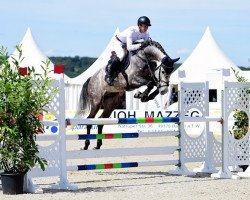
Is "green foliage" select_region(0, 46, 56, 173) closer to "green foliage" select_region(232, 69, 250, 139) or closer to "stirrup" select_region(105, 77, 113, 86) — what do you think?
"stirrup" select_region(105, 77, 113, 86)

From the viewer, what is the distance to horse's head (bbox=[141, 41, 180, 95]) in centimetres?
891

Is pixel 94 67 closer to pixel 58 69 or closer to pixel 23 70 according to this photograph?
pixel 58 69

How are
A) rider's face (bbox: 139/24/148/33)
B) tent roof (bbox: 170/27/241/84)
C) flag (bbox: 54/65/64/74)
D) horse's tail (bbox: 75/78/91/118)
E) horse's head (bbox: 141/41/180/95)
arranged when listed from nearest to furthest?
flag (bbox: 54/65/64/74) → horse's head (bbox: 141/41/180/95) → rider's face (bbox: 139/24/148/33) → horse's tail (bbox: 75/78/91/118) → tent roof (bbox: 170/27/241/84)

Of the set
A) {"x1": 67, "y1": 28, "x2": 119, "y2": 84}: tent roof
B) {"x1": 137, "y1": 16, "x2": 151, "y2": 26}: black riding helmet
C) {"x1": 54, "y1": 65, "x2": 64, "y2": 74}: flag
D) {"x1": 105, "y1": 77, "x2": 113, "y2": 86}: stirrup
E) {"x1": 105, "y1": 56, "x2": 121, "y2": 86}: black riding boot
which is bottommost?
{"x1": 54, "y1": 65, "x2": 64, "y2": 74}: flag

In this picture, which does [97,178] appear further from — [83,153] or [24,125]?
[24,125]

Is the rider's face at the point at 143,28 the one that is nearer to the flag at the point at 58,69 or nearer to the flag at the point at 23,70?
the flag at the point at 58,69

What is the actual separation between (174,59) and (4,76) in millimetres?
2873

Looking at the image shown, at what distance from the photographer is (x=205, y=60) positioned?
23.6 meters

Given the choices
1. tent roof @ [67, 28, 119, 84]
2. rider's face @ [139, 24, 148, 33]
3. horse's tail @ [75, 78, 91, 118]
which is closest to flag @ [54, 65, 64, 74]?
rider's face @ [139, 24, 148, 33]

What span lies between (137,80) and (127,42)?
52 cm

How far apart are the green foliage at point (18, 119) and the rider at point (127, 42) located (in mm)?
2462

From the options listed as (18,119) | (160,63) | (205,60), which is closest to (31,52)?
(205,60)

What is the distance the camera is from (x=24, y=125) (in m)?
6.86

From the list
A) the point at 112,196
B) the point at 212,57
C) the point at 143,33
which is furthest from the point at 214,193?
the point at 212,57
